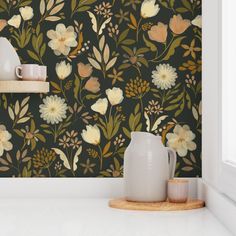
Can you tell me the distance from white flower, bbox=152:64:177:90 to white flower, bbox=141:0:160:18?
22 cm

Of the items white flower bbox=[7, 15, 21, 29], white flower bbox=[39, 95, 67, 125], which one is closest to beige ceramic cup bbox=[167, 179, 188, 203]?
white flower bbox=[39, 95, 67, 125]

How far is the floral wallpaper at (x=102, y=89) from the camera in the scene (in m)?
2.42

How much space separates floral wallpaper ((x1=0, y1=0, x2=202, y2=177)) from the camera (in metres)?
2.42

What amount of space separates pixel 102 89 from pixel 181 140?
388 millimetres

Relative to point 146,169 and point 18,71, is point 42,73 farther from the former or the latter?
point 146,169

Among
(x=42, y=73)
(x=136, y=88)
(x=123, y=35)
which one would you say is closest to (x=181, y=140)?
(x=136, y=88)

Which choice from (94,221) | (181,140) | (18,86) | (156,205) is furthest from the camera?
(181,140)

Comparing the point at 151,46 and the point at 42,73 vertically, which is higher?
the point at 151,46

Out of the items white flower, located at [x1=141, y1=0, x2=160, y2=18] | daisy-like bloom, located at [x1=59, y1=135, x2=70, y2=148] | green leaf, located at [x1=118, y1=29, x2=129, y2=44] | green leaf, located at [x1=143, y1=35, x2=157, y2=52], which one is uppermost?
white flower, located at [x1=141, y1=0, x2=160, y2=18]

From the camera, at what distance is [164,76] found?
242 cm

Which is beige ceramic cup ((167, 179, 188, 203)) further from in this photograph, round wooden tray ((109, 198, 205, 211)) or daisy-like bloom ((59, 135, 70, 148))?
daisy-like bloom ((59, 135, 70, 148))

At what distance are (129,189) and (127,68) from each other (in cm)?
54

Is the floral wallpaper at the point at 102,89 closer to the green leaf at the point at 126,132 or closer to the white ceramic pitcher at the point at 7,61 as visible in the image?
the green leaf at the point at 126,132

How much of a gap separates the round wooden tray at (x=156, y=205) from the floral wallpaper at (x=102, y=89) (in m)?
0.30
